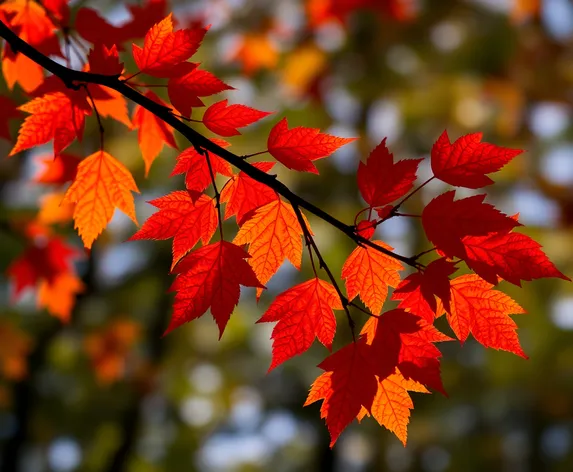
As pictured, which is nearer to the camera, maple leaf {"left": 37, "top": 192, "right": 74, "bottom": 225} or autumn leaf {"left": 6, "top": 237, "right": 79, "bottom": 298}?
maple leaf {"left": 37, "top": 192, "right": 74, "bottom": 225}

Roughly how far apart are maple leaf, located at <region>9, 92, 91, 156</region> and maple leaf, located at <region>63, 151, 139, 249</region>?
2.4 inches

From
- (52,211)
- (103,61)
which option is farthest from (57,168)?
(52,211)

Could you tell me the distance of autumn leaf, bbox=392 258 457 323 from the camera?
2.95 feet

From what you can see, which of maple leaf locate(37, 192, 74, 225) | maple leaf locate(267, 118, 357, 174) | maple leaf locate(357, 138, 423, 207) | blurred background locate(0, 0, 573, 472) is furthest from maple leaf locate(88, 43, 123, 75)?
blurred background locate(0, 0, 573, 472)

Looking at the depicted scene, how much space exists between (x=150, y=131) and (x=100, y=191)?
6.9 inches

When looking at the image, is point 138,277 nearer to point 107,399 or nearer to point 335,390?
point 107,399

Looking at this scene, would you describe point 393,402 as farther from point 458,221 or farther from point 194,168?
point 194,168

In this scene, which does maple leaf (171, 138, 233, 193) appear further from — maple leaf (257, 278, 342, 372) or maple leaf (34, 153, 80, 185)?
maple leaf (34, 153, 80, 185)

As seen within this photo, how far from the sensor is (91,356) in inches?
218

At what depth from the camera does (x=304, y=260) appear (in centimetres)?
457

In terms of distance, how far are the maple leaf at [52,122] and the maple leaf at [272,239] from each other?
34cm

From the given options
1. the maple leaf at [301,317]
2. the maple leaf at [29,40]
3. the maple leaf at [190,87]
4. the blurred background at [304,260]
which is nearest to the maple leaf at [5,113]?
the maple leaf at [29,40]

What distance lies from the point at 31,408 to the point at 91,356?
81cm

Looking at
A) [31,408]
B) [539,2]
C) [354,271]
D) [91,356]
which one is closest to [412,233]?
[539,2]
